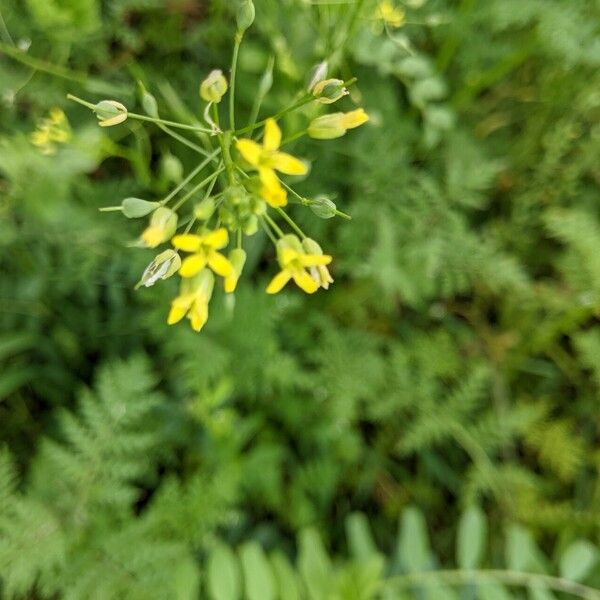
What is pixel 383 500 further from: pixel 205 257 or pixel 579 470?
pixel 205 257

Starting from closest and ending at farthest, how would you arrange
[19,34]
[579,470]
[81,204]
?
[19,34] < [81,204] < [579,470]

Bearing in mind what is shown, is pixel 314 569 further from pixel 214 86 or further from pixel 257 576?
pixel 214 86

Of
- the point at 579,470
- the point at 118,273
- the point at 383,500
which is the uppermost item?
the point at 118,273

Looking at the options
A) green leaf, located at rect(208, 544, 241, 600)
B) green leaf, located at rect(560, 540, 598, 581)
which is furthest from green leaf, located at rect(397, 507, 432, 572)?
green leaf, located at rect(208, 544, 241, 600)

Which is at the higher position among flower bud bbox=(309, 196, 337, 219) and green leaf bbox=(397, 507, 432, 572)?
flower bud bbox=(309, 196, 337, 219)

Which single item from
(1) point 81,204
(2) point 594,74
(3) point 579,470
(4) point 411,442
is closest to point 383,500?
(4) point 411,442

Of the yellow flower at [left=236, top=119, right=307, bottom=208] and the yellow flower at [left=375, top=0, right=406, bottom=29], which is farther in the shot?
the yellow flower at [left=375, top=0, right=406, bottom=29]

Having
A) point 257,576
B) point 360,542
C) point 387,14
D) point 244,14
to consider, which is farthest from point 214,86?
point 360,542

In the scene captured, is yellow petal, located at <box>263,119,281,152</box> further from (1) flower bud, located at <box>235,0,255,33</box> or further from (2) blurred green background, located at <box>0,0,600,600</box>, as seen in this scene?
(2) blurred green background, located at <box>0,0,600,600</box>
